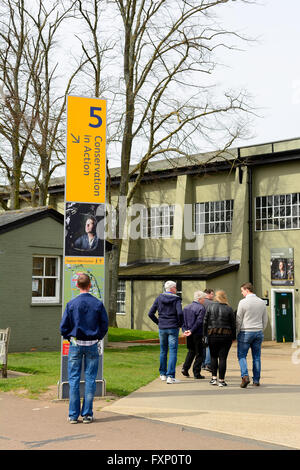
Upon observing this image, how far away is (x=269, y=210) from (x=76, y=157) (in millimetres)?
19155

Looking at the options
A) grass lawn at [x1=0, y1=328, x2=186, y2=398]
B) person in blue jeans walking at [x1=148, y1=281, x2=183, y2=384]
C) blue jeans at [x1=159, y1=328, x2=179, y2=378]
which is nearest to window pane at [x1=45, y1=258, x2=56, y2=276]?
grass lawn at [x1=0, y1=328, x2=186, y2=398]

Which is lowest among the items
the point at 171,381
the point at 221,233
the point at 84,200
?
the point at 171,381

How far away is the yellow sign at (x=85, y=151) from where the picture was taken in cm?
938

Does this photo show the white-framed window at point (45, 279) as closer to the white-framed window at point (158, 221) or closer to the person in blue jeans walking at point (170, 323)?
the person in blue jeans walking at point (170, 323)

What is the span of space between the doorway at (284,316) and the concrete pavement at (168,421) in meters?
15.9

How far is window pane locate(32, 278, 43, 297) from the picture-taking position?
17.2 m

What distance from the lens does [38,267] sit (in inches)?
682

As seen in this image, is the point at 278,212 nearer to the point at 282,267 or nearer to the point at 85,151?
the point at 282,267

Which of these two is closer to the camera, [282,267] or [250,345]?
[250,345]

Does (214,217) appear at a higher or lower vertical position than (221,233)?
higher

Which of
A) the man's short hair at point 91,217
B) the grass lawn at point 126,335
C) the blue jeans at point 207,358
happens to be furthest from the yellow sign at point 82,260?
the grass lawn at point 126,335

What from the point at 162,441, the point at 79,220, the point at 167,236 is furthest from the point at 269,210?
the point at 162,441

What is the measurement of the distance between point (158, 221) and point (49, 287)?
47.9 feet

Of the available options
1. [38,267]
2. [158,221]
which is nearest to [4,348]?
[38,267]
